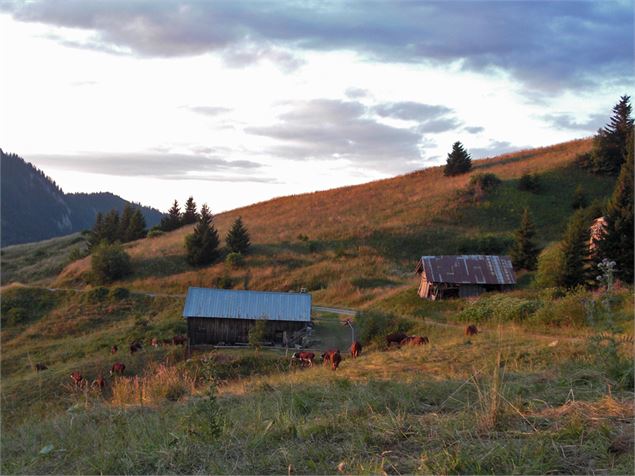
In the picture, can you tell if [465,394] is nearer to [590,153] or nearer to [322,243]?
[322,243]

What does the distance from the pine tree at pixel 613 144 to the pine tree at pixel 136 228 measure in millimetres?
58727

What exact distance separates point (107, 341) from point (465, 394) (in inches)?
1115

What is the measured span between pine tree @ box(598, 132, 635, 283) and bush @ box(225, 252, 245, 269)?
3055cm

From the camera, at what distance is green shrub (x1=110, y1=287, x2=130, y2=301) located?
4022 centimetres

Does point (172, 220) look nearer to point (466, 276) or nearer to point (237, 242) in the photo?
point (237, 242)

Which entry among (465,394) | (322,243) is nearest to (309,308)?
(322,243)

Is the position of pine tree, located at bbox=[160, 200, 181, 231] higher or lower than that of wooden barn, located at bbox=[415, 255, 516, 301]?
higher

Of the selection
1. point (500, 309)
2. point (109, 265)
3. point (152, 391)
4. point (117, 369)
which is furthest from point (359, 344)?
point (109, 265)

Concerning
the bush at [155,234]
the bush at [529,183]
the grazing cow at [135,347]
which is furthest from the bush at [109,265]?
the bush at [529,183]

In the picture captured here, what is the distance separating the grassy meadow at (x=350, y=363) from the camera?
14.2ft

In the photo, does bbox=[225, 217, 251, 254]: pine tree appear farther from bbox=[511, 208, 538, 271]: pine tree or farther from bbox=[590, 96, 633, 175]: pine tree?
bbox=[590, 96, 633, 175]: pine tree

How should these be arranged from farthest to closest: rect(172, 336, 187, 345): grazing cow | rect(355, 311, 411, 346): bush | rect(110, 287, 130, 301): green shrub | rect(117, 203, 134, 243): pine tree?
rect(117, 203, 134, 243): pine tree
rect(110, 287, 130, 301): green shrub
rect(172, 336, 187, 345): grazing cow
rect(355, 311, 411, 346): bush

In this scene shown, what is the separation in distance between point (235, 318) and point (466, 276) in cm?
1617

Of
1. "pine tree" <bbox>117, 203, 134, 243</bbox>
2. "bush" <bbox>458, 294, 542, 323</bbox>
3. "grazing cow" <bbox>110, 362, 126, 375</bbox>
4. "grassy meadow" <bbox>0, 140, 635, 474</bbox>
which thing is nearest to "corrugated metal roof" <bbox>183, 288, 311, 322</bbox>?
"grassy meadow" <bbox>0, 140, 635, 474</bbox>
